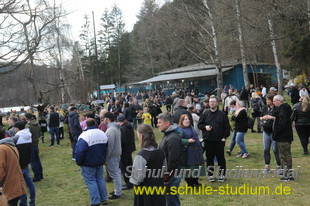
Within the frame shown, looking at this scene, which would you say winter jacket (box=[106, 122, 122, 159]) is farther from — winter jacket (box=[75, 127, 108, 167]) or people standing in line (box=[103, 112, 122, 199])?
winter jacket (box=[75, 127, 108, 167])

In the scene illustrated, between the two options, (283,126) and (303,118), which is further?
(303,118)

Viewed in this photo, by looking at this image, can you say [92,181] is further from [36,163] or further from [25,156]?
[36,163]

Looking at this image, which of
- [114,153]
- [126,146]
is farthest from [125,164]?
[114,153]

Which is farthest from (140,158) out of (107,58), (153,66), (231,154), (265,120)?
(107,58)

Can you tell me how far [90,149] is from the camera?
5.57 meters

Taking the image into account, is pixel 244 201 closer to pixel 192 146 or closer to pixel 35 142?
pixel 192 146

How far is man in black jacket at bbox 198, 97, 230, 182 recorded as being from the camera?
6473mm

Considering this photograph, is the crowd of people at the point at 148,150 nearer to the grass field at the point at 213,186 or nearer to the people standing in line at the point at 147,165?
the people standing in line at the point at 147,165

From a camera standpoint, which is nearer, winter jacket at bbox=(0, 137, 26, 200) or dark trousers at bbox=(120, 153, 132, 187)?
winter jacket at bbox=(0, 137, 26, 200)

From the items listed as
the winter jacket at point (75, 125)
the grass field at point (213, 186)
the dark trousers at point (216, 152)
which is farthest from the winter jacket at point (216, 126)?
the winter jacket at point (75, 125)

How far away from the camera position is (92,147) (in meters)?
5.60

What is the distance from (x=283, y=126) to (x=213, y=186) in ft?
6.37

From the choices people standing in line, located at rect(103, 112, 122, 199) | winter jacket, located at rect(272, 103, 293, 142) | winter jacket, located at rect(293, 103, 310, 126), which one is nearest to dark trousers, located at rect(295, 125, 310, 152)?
winter jacket, located at rect(293, 103, 310, 126)

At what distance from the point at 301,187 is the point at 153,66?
1720 inches
